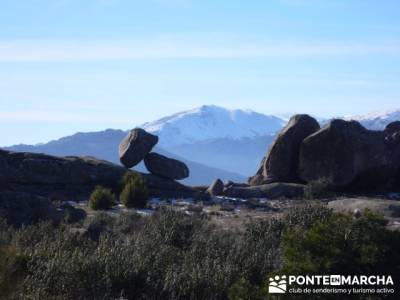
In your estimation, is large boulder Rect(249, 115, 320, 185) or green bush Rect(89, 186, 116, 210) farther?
large boulder Rect(249, 115, 320, 185)

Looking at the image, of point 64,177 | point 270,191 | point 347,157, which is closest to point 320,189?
point 270,191

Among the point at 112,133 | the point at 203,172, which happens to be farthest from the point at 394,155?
the point at 112,133

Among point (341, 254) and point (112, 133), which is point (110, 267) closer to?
point (341, 254)

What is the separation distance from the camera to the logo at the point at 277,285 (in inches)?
362

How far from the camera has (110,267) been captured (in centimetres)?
1107

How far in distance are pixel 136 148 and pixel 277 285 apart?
96.7 feet

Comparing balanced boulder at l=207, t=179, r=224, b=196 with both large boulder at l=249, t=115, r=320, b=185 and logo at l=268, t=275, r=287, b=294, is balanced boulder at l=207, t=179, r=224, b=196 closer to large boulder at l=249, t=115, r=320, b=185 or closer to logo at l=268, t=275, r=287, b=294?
large boulder at l=249, t=115, r=320, b=185

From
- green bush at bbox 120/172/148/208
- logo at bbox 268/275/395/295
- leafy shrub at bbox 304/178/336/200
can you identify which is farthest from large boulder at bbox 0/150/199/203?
logo at bbox 268/275/395/295

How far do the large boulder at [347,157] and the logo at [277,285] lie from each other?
86.0 feet

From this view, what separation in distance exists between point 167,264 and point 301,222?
6422 mm

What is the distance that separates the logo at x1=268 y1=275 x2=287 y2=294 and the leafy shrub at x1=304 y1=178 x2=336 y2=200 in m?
23.2

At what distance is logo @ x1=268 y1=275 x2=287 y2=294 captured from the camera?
30.2ft

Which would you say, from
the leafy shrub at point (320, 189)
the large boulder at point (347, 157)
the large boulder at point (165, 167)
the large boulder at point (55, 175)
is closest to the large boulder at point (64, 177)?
the large boulder at point (55, 175)

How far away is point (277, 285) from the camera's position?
9.30 metres
